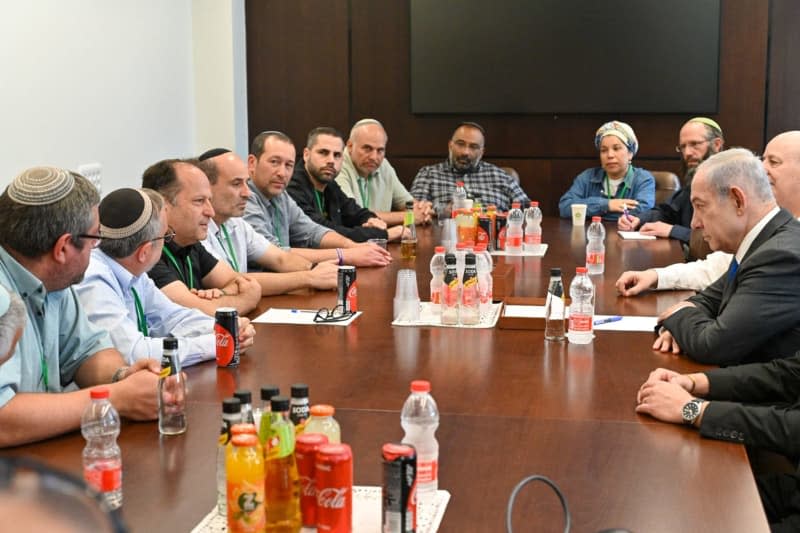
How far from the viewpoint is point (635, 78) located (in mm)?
7695

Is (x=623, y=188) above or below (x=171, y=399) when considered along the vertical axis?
above

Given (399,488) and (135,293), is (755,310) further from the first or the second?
(135,293)

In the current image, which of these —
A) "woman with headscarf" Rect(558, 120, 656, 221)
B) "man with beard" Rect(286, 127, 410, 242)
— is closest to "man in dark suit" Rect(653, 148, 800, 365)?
"man with beard" Rect(286, 127, 410, 242)

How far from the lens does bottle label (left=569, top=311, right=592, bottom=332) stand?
292 cm

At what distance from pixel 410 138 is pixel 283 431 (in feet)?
22.6

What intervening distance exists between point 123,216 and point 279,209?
2.36m

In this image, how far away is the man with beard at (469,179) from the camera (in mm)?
7105

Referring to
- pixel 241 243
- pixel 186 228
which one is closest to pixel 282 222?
A: pixel 241 243

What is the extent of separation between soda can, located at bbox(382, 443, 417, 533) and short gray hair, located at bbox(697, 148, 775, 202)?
5.82 feet

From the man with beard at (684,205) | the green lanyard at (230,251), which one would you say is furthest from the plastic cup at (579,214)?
the green lanyard at (230,251)

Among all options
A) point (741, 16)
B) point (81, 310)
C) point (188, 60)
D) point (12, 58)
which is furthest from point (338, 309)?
point (741, 16)

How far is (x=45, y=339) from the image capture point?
2.33 metres

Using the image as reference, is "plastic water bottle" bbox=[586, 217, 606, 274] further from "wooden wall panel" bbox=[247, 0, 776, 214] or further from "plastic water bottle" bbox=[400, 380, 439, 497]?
"wooden wall panel" bbox=[247, 0, 776, 214]

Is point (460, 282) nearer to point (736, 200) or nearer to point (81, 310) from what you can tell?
point (736, 200)
